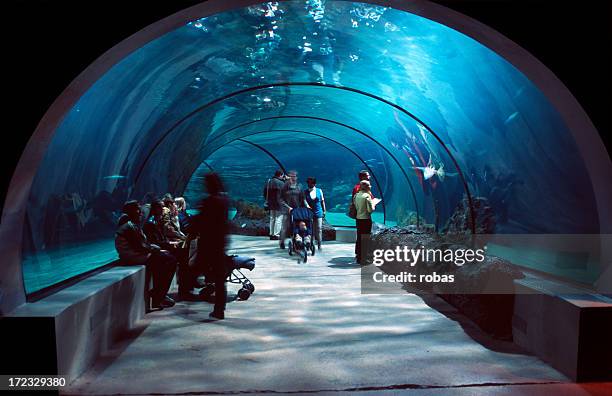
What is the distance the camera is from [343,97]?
42.2ft

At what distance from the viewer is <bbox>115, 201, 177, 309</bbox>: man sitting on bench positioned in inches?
260

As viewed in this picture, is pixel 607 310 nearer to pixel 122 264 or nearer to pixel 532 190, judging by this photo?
pixel 532 190

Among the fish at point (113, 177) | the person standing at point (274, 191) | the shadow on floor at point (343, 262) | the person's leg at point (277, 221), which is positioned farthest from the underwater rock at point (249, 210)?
the fish at point (113, 177)

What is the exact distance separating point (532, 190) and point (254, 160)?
64.5 ft

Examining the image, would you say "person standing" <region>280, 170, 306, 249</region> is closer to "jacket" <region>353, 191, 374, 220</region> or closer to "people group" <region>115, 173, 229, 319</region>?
"jacket" <region>353, 191, 374, 220</region>

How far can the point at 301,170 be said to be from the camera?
25.6 meters

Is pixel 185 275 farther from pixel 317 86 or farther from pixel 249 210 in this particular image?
pixel 249 210

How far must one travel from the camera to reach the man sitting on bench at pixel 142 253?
21.7ft

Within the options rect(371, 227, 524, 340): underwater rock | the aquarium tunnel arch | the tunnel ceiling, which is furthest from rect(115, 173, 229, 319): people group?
the aquarium tunnel arch

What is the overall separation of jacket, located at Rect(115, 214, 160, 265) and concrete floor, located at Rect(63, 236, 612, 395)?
880mm

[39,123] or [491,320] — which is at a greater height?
[39,123]

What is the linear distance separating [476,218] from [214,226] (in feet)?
19.6

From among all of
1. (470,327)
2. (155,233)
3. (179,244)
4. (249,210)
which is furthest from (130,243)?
(249,210)

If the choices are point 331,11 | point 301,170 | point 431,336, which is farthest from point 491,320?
point 301,170
